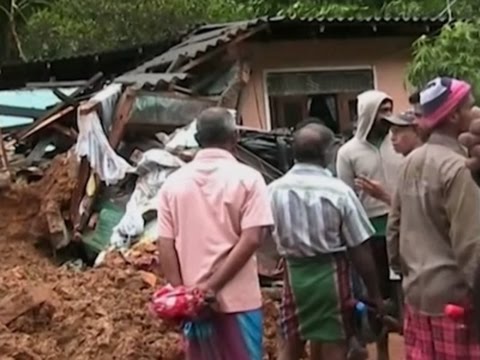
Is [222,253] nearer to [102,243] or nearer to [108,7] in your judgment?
[102,243]

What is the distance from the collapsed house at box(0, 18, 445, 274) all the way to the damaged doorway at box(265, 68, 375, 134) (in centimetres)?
1

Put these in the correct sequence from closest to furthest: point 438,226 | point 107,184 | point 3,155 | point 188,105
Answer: point 438,226
point 107,184
point 3,155
point 188,105

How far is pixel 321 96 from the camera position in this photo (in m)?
14.1

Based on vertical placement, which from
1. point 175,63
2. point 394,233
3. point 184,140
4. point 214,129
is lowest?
point 184,140

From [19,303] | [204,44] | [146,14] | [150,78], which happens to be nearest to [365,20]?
[204,44]

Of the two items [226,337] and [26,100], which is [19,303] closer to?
[226,337]

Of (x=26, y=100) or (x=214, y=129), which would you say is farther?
(x=26, y=100)

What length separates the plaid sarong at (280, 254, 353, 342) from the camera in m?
6.70

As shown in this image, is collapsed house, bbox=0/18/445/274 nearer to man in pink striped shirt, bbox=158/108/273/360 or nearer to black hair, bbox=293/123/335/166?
black hair, bbox=293/123/335/166

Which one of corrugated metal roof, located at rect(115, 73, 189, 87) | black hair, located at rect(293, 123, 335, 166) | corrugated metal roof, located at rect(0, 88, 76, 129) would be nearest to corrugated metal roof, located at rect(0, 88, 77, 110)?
corrugated metal roof, located at rect(0, 88, 76, 129)

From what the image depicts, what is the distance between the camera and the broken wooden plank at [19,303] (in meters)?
7.89

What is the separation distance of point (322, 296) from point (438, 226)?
5.48ft

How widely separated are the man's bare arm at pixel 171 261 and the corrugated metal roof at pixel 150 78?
5.80 meters

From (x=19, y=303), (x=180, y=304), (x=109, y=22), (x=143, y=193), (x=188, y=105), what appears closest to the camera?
(x=180, y=304)
